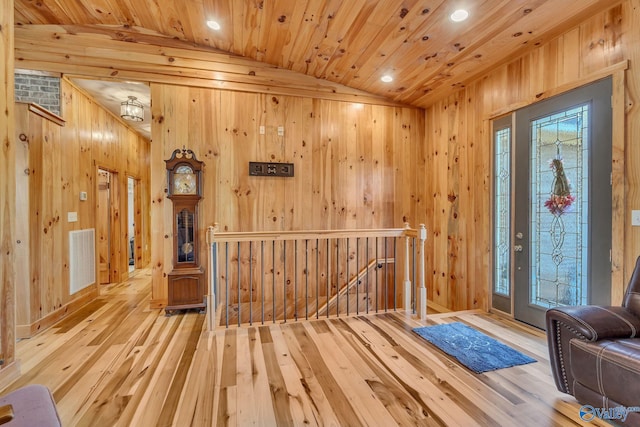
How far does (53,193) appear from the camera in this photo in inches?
132

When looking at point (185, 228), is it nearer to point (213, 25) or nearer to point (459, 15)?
point (213, 25)

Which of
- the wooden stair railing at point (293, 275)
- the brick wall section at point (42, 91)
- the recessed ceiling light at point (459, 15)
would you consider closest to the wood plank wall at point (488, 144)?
the wooden stair railing at point (293, 275)

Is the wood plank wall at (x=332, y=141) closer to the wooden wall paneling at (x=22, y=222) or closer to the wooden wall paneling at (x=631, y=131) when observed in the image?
the wooden wall paneling at (x=631, y=131)

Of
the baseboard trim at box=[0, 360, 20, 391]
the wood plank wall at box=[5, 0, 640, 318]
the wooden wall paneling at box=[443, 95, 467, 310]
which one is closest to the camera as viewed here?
the baseboard trim at box=[0, 360, 20, 391]

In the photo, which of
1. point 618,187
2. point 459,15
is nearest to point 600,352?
point 618,187

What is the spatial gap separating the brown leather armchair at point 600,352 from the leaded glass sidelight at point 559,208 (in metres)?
0.76

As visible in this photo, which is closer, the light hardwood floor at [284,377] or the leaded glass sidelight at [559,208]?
the light hardwood floor at [284,377]

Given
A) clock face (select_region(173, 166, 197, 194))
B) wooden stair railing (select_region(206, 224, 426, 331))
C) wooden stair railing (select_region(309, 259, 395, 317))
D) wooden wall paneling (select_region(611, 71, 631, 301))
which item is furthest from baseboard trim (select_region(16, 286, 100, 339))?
wooden wall paneling (select_region(611, 71, 631, 301))

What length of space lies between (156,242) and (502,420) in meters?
3.74

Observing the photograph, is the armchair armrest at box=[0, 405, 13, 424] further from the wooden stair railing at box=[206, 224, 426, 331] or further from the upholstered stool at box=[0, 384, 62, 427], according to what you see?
the wooden stair railing at box=[206, 224, 426, 331]

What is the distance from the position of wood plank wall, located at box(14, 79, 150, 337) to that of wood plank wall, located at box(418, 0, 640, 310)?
4753 mm

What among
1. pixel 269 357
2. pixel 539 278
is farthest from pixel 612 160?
pixel 269 357

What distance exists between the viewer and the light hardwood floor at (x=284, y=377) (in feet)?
5.68

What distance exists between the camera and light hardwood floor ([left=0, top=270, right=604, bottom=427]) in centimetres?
173
